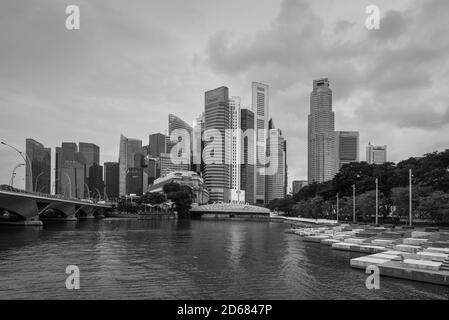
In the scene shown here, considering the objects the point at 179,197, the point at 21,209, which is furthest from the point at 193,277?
the point at 179,197

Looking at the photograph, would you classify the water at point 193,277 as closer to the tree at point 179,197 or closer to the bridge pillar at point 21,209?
the bridge pillar at point 21,209

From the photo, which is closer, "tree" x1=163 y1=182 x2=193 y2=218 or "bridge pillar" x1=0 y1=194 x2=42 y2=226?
"bridge pillar" x1=0 y1=194 x2=42 y2=226

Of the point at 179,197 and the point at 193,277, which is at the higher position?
the point at 193,277

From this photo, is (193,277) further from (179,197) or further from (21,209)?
(179,197)

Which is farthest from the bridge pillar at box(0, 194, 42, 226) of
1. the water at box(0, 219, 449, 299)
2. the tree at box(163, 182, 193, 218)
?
the tree at box(163, 182, 193, 218)

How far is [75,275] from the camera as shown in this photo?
93.8 feet

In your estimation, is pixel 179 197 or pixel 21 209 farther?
pixel 179 197

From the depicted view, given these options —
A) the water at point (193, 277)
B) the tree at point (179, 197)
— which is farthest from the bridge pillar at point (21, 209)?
the tree at point (179, 197)

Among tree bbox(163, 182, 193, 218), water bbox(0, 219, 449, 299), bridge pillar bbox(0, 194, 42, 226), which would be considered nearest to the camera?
water bbox(0, 219, 449, 299)

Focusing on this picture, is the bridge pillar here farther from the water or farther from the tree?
the tree
